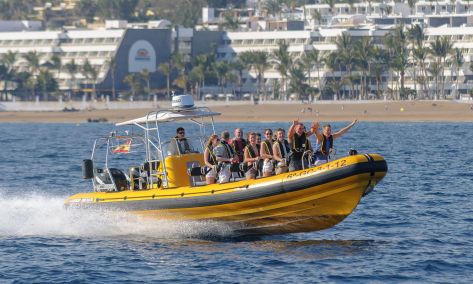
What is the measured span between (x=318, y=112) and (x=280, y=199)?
10262 centimetres

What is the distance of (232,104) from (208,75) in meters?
21.1

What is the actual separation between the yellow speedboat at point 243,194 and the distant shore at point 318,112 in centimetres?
9230

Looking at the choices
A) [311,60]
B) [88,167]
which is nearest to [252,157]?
[88,167]

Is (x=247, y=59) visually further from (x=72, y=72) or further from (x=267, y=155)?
(x=267, y=155)

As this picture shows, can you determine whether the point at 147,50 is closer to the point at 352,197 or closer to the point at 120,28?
the point at 120,28

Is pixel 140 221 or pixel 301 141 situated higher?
pixel 301 141

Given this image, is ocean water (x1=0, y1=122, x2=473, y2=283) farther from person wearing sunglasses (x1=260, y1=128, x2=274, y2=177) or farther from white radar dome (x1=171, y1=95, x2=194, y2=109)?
white radar dome (x1=171, y1=95, x2=194, y2=109)

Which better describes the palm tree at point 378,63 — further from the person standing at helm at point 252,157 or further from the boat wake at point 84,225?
the person standing at helm at point 252,157

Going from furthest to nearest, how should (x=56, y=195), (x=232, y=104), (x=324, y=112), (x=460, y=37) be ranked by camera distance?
(x=460, y=37)
(x=232, y=104)
(x=324, y=112)
(x=56, y=195)

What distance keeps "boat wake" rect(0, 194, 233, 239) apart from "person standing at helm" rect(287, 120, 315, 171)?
204 centimetres

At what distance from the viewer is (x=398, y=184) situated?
40500 millimetres

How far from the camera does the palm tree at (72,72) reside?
159875 millimetres

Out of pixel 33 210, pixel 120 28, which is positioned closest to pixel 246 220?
pixel 33 210

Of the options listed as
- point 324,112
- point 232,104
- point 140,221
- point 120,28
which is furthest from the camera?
point 120,28
